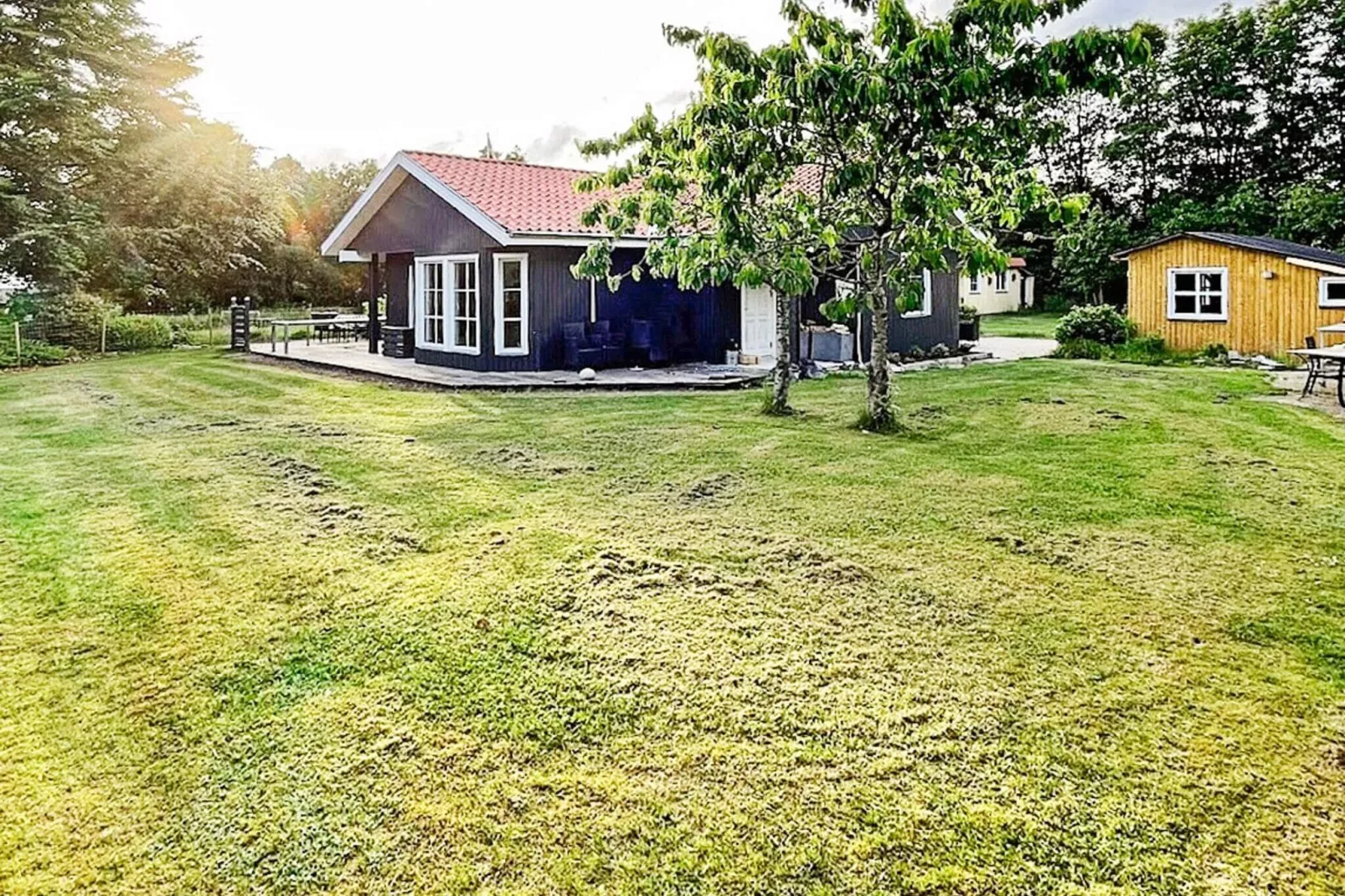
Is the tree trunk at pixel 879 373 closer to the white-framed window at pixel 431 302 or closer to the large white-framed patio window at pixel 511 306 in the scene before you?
the large white-framed patio window at pixel 511 306

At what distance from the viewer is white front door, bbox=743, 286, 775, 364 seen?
48.7ft

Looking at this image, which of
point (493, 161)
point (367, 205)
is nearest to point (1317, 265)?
point (493, 161)

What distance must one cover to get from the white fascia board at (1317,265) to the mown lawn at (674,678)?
10.4 m

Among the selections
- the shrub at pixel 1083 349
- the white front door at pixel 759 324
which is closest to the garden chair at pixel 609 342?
the white front door at pixel 759 324

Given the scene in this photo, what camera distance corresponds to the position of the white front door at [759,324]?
1485cm

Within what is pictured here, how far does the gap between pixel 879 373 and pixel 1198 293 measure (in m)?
11.7

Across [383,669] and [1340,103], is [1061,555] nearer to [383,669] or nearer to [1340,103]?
[383,669]

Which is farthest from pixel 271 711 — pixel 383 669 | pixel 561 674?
pixel 561 674

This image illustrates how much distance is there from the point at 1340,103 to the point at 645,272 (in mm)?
27734

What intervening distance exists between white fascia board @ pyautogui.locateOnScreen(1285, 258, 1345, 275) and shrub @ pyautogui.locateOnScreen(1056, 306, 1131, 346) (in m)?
2.87

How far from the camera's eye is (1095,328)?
17500 mm

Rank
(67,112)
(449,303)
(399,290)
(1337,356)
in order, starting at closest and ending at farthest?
1. (1337,356)
2. (449,303)
3. (399,290)
4. (67,112)

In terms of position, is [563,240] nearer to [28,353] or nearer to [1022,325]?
[28,353]

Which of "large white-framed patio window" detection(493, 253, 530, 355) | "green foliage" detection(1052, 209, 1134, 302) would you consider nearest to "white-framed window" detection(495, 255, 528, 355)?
"large white-framed patio window" detection(493, 253, 530, 355)
